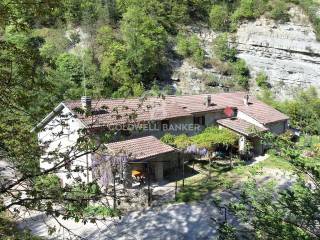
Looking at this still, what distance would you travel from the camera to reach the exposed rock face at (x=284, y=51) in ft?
129

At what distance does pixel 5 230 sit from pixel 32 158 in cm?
111

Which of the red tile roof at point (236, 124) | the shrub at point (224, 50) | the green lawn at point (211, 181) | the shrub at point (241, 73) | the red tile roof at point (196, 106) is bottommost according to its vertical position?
the green lawn at point (211, 181)

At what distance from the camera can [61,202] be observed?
542cm

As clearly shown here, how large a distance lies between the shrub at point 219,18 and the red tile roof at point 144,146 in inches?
1049

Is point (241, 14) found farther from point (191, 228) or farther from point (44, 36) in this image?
point (191, 228)

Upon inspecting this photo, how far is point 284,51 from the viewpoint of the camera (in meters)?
40.9

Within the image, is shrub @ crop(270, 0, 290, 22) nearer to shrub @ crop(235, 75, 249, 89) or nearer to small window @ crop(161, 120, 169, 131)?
shrub @ crop(235, 75, 249, 89)

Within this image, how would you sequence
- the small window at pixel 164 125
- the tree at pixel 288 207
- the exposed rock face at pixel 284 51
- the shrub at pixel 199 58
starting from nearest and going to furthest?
the tree at pixel 288 207 < the small window at pixel 164 125 < the exposed rock face at pixel 284 51 < the shrub at pixel 199 58

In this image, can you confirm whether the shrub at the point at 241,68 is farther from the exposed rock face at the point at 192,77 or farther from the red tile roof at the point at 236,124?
the red tile roof at the point at 236,124

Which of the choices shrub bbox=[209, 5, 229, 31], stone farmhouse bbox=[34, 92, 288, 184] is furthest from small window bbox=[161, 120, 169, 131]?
shrub bbox=[209, 5, 229, 31]

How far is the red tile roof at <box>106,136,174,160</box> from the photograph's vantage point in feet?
69.7

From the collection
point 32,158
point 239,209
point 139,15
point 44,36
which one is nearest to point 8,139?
point 32,158

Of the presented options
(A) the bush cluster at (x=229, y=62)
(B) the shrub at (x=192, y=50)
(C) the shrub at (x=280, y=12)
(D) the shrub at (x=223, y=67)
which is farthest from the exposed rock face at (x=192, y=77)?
(C) the shrub at (x=280, y=12)

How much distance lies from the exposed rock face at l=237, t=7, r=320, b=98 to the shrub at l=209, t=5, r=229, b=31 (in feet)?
8.52
